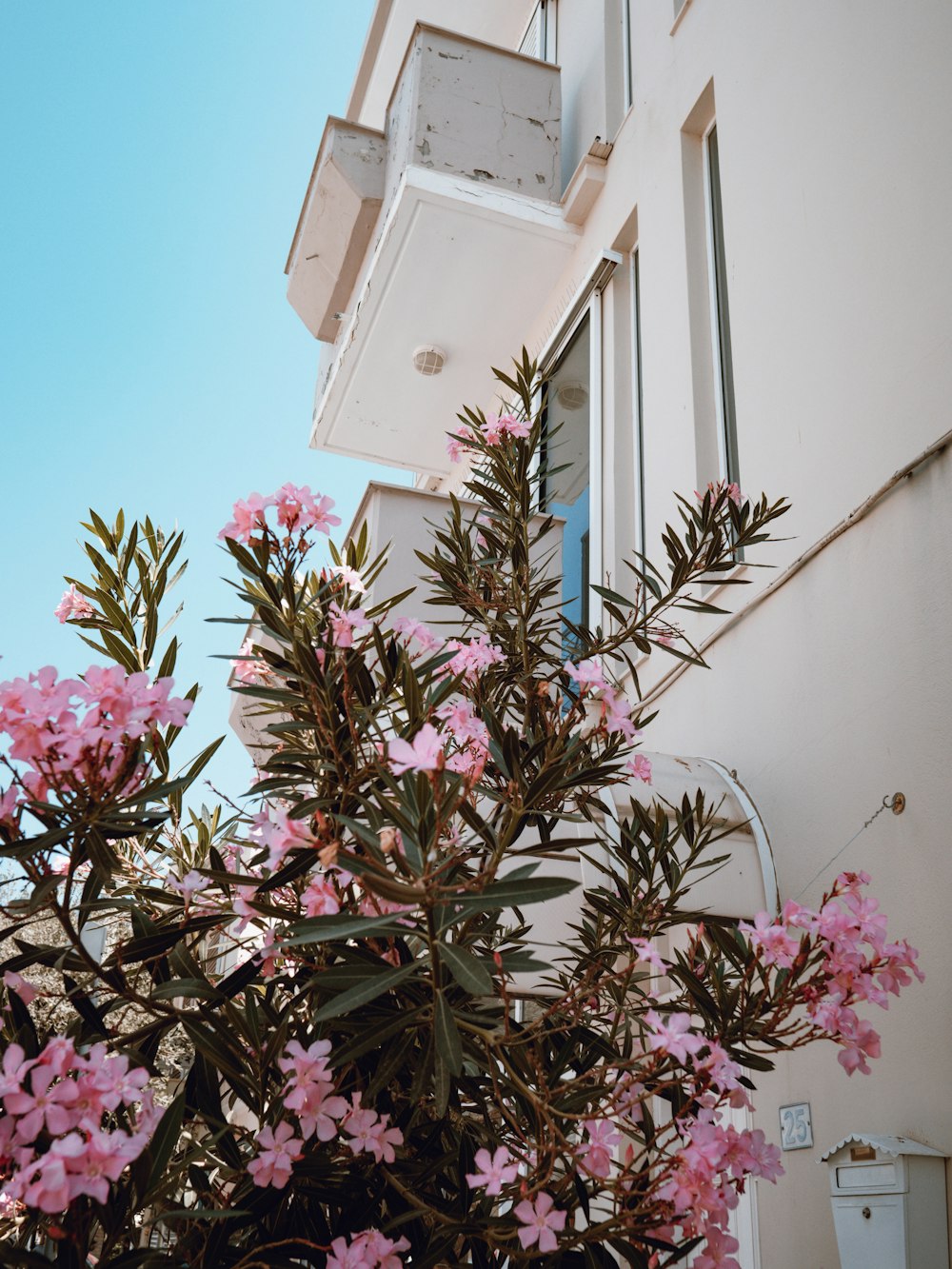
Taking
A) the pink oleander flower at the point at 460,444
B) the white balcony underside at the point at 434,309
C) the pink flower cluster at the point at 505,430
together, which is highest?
the white balcony underside at the point at 434,309

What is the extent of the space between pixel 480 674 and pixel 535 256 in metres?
4.92

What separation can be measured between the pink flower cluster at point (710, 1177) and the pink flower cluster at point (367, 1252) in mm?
426

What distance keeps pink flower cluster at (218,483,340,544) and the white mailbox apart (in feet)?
6.13

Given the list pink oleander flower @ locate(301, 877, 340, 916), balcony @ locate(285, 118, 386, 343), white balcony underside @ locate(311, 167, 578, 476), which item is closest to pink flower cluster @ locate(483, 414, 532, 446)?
pink oleander flower @ locate(301, 877, 340, 916)

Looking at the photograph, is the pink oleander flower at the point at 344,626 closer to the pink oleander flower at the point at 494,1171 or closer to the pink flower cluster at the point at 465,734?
the pink flower cluster at the point at 465,734

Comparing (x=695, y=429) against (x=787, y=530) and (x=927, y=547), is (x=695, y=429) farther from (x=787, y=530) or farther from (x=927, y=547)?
(x=927, y=547)

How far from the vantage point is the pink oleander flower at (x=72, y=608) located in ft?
8.50

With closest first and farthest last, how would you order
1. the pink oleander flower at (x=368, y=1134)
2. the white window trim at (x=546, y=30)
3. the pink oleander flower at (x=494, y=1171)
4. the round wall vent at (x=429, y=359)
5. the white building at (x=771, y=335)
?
the pink oleander flower at (x=494, y=1171)
the pink oleander flower at (x=368, y=1134)
the white building at (x=771, y=335)
the round wall vent at (x=429, y=359)
the white window trim at (x=546, y=30)

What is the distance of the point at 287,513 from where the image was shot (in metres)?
2.20

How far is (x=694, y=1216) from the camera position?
1.68 metres

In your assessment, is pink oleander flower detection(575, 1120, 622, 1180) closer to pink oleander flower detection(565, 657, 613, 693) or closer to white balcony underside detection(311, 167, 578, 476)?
pink oleander flower detection(565, 657, 613, 693)

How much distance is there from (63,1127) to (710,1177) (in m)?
0.95

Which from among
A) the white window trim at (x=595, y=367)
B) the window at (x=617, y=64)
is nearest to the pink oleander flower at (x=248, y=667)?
the white window trim at (x=595, y=367)

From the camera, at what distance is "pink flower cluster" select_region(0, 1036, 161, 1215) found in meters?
1.24
